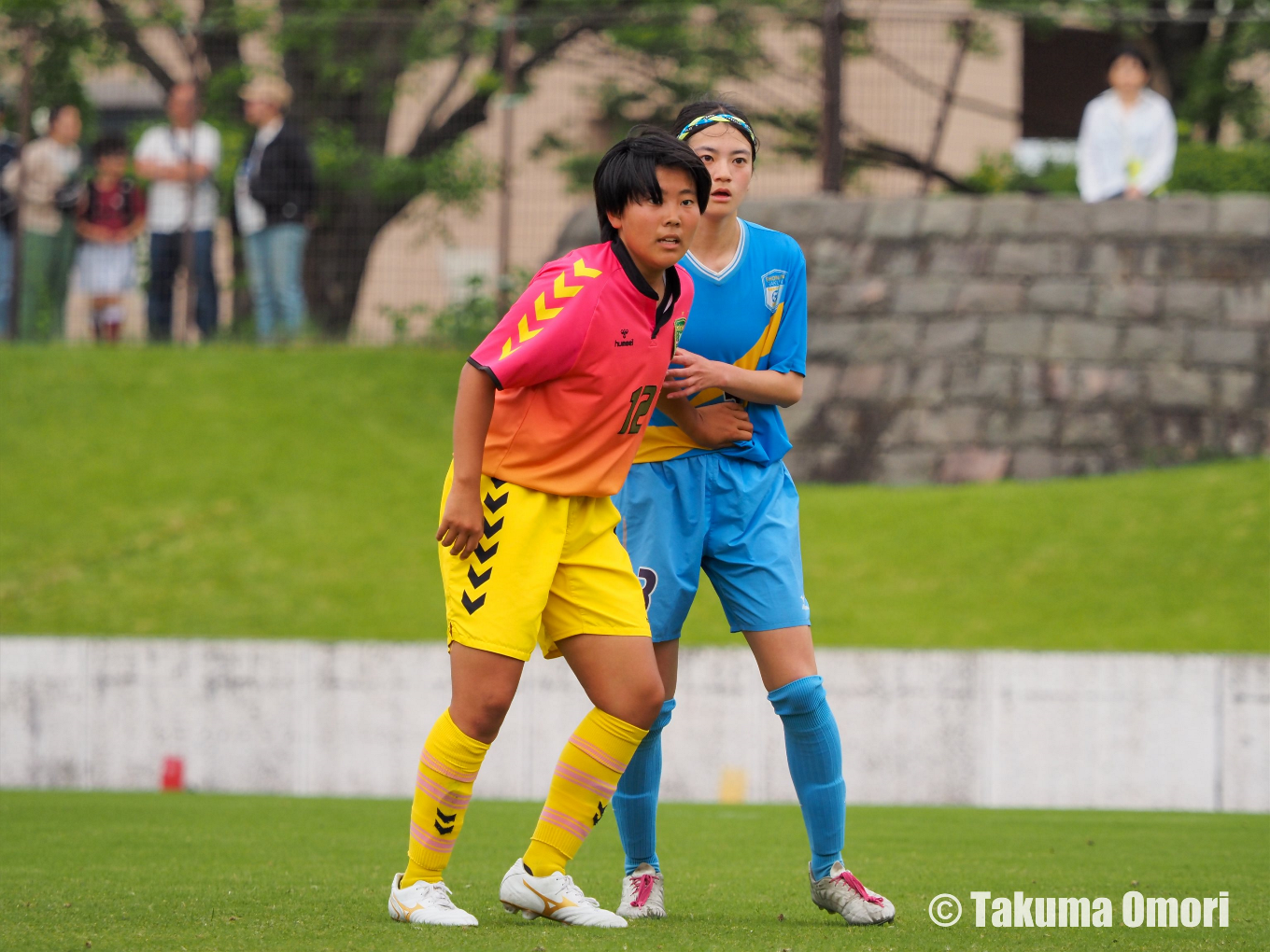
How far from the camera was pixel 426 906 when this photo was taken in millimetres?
3953

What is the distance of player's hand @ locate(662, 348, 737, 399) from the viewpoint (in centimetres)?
431

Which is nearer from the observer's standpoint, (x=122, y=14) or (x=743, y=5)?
(x=743, y=5)

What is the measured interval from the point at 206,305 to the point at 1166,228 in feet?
26.9

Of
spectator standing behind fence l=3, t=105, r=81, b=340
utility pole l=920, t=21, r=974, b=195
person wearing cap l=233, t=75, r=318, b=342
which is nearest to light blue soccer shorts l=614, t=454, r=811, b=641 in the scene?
person wearing cap l=233, t=75, r=318, b=342

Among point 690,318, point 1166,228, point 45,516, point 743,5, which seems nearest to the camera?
point 690,318

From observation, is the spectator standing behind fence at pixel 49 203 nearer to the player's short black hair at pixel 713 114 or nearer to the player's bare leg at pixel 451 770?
the player's short black hair at pixel 713 114

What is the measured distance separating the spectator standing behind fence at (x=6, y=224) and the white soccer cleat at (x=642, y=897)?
11886 millimetres

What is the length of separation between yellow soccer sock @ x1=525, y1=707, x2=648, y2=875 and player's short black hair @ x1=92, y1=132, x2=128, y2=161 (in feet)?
39.4

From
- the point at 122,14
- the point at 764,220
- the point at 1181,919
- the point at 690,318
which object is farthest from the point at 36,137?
the point at 1181,919

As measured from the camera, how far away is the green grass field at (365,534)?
10.6 meters

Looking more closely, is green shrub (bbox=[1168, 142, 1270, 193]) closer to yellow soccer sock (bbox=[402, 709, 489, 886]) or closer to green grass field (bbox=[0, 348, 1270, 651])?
green grass field (bbox=[0, 348, 1270, 651])

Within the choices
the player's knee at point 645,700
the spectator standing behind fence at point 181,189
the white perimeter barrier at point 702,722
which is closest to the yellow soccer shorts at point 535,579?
the player's knee at point 645,700

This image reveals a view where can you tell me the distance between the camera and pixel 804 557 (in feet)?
37.5

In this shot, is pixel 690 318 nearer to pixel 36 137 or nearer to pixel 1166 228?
pixel 1166 228
